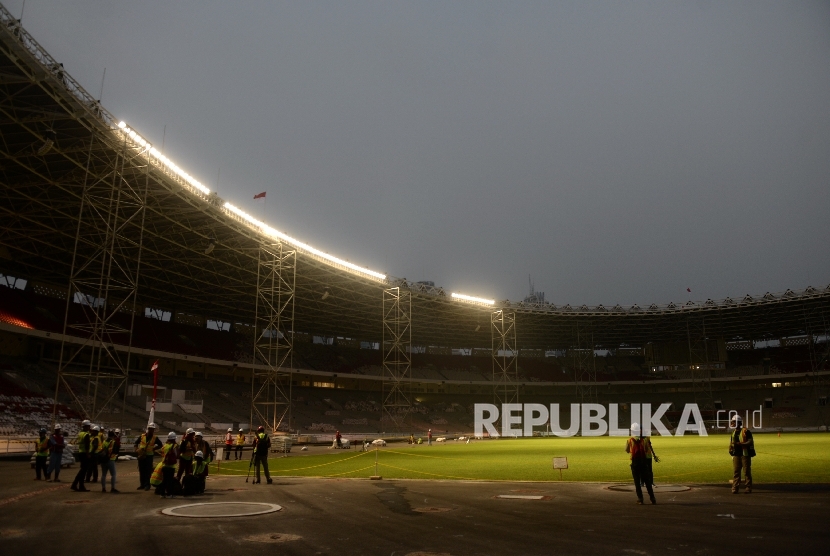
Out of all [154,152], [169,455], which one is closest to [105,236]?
[154,152]

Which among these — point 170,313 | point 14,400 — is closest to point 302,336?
point 170,313

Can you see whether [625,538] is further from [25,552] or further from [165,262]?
→ [165,262]

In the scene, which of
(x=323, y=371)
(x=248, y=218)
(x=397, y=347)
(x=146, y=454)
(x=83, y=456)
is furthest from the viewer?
(x=323, y=371)

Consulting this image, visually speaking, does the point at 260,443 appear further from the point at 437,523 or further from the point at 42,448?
the point at 437,523

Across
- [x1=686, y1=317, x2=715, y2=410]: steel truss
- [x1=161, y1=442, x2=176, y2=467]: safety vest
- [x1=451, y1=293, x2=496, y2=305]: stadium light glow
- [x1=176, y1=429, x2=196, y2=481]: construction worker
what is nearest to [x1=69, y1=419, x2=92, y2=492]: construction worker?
[x1=161, y1=442, x2=176, y2=467]: safety vest

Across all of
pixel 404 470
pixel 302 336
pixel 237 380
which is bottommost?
pixel 404 470

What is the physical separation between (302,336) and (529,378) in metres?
34.4

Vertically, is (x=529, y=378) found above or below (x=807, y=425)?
above

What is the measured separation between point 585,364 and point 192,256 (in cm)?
6487

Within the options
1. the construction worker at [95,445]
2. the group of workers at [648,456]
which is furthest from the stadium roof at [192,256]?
the group of workers at [648,456]

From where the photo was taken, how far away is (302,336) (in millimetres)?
77625

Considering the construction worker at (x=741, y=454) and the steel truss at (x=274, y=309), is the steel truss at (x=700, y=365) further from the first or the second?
the construction worker at (x=741, y=454)

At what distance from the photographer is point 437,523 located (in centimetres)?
1117

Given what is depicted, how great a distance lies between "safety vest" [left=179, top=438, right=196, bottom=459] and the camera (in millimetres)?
16125
